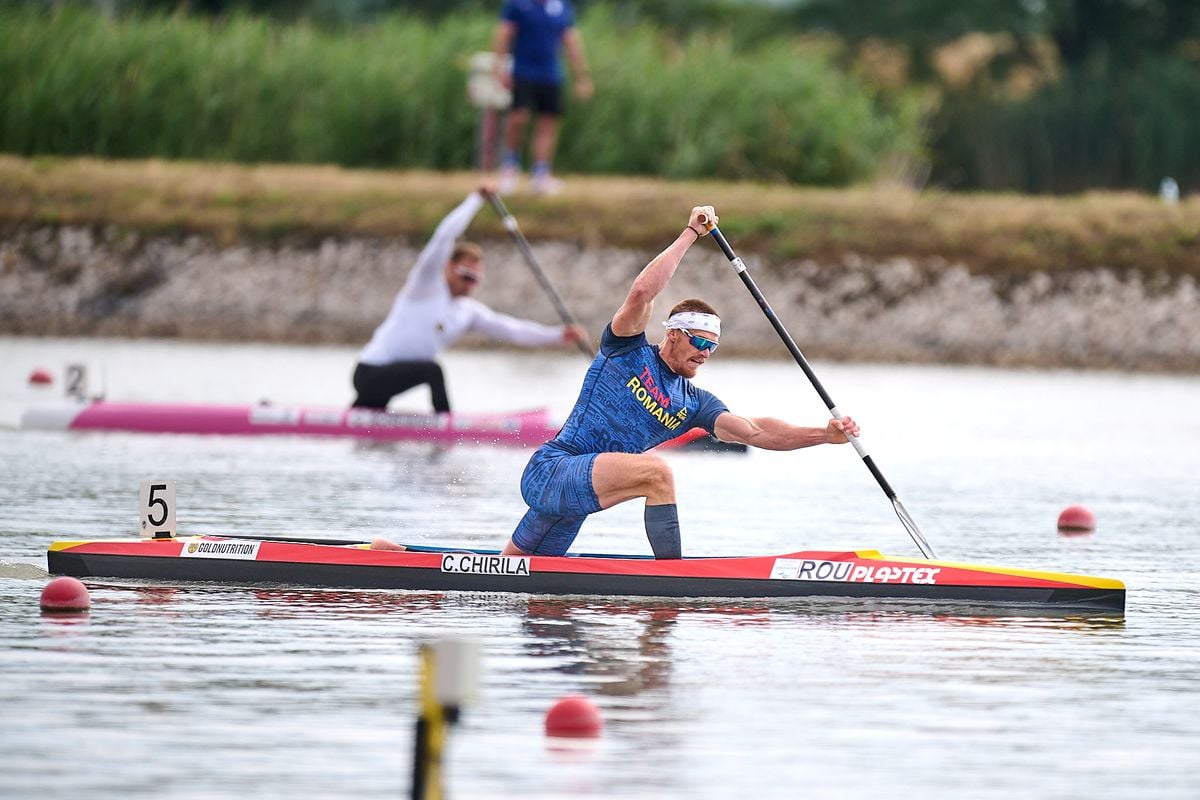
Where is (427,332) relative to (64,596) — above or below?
above

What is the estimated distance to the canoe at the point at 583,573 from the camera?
1088cm

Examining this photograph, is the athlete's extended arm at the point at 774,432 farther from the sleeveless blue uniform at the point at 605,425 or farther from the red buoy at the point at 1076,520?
the red buoy at the point at 1076,520

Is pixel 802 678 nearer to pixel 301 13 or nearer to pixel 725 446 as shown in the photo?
pixel 725 446

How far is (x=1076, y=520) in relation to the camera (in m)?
14.3

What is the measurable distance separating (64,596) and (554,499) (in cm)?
230

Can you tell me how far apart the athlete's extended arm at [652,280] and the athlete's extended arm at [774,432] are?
619mm

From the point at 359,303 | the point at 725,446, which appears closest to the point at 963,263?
the point at 359,303

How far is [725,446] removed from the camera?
19156 millimetres

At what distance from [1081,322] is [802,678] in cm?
1913

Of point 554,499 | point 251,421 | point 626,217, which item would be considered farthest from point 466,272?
point 626,217

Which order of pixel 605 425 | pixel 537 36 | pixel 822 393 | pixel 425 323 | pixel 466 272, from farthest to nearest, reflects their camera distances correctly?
pixel 537 36
pixel 425 323
pixel 466 272
pixel 822 393
pixel 605 425

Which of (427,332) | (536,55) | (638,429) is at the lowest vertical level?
(638,429)

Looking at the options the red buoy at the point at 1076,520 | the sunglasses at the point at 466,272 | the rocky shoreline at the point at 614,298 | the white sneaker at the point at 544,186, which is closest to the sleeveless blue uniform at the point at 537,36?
the white sneaker at the point at 544,186

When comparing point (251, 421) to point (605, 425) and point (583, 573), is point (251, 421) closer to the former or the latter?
point (605, 425)
